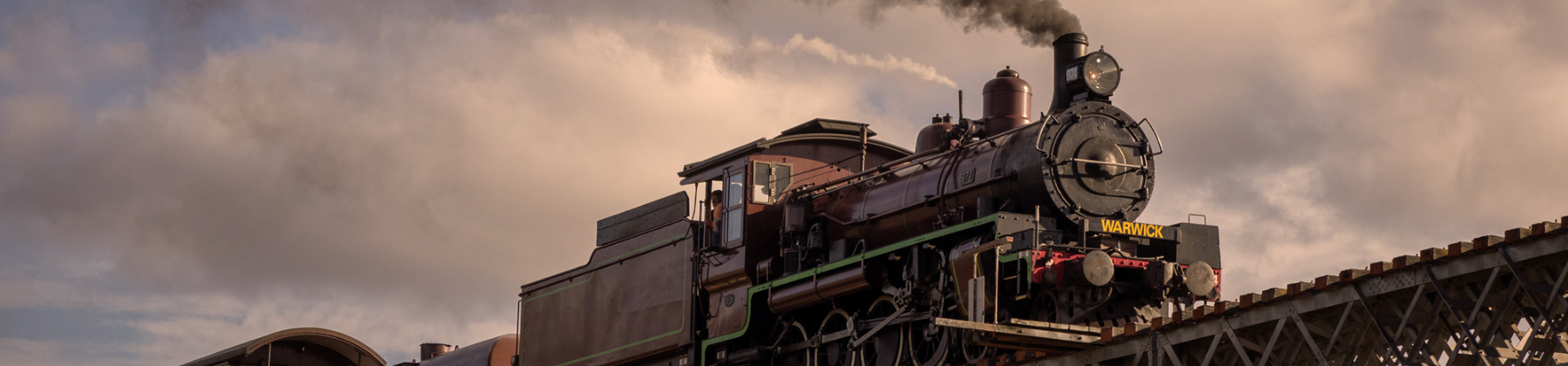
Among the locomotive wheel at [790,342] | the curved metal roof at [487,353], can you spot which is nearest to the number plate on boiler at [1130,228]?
the locomotive wheel at [790,342]

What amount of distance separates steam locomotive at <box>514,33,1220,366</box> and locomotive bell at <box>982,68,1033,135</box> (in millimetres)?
21

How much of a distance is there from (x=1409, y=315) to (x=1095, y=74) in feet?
20.7

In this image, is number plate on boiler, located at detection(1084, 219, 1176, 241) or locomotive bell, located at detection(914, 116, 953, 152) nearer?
number plate on boiler, located at detection(1084, 219, 1176, 241)

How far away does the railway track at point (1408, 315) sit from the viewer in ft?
32.1

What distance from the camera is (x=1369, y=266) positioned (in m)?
10.7

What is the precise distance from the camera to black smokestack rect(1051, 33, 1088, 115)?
54.8ft

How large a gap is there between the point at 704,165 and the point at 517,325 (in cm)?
546

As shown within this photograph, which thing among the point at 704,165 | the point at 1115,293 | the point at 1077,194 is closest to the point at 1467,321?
the point at 1115,293

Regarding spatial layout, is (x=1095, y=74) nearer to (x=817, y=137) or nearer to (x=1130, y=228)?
(x=1130, y=228)

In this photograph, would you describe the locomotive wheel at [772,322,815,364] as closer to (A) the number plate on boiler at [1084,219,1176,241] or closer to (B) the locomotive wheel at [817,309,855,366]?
(B) the locomotive wheel at [817,309,855,366]

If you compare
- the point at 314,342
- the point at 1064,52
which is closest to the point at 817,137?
the point at 1064,52

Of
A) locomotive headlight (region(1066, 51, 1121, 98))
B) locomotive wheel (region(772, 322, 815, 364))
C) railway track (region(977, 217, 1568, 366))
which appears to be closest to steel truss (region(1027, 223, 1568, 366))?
railway track (region(977, 217, 1568, 366))

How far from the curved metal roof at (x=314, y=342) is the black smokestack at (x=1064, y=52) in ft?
47.2

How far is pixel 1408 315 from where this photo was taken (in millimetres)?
10383
